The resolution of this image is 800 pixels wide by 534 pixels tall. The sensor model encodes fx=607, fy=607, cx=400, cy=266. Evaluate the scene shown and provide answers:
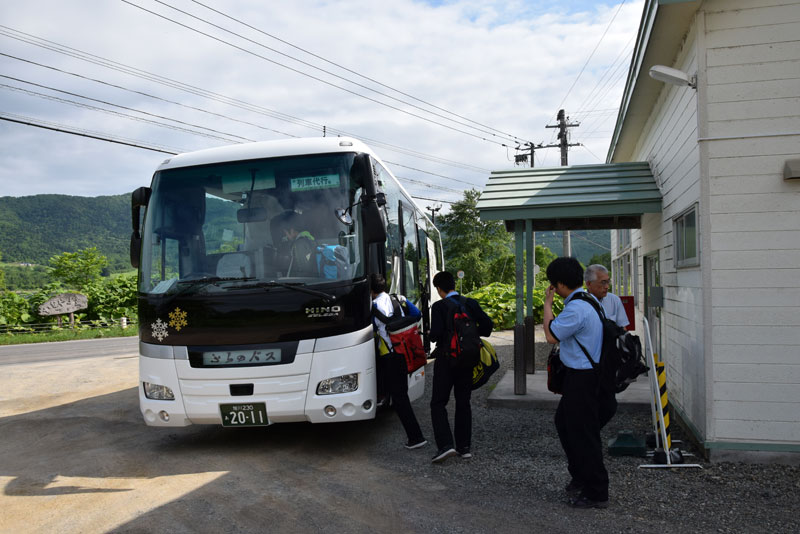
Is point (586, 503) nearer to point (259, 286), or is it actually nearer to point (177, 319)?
point (259, 286)

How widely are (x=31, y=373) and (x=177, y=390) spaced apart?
8626 millimetres

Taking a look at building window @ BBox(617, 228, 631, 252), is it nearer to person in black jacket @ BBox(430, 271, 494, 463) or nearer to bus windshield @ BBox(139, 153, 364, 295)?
person in black jacket @ BBox(430, 271, 494, 463)

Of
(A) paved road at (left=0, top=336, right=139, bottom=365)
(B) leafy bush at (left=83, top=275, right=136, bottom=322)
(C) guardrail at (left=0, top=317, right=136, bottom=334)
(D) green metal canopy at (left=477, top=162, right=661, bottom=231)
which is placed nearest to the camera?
(D) green metal canopy at (left=477, top=162, right=661, bottom=231)

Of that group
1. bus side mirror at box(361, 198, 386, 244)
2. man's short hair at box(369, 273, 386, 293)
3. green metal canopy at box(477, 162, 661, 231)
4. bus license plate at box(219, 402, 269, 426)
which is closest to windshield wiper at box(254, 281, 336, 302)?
man's short hair at box(369, 273, 386, 293)

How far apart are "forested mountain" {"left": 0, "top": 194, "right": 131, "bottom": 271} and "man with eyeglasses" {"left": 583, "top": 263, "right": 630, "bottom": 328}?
9333 cm

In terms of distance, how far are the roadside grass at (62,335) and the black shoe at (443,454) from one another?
2197 cm

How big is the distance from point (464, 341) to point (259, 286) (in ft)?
6.62

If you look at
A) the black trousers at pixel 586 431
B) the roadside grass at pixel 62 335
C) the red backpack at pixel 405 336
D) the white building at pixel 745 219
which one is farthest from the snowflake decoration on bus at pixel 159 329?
the roadside grass at pixel 62 335

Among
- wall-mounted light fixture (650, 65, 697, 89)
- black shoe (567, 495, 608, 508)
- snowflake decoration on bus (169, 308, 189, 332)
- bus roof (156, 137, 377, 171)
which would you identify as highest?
wall-mounted light fixture (650, 65, 697, 89)

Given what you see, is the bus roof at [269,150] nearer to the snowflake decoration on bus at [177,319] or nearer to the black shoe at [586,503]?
the snowflake decoration on bus at [177,319]

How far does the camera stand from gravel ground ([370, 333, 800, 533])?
4.18 m

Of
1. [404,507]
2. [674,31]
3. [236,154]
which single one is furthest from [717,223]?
[236,154]

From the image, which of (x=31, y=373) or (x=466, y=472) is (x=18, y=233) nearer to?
(x=31, y=373)

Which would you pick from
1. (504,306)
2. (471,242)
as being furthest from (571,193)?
(471,242)
